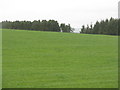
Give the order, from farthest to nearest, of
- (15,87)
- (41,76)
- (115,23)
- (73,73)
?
(115,23) < (73,73) < (41,76) < (15,87)

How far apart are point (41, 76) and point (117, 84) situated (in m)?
2.83

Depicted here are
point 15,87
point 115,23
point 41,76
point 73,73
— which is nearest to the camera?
point 15,87

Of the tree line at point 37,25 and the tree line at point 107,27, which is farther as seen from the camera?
the tree line at point 37,25

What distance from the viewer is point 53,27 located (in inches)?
2082

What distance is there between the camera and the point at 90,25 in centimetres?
6259

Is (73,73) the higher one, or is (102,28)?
(102,28)

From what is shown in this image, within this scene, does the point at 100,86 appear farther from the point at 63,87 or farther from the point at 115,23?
the point at 115,23

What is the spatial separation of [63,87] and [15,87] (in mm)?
1535

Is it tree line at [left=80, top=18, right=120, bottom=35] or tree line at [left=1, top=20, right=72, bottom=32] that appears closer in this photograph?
tree line at [left=80, top=18, right=120, bottom=35]

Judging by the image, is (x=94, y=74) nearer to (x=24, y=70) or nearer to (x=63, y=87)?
(x=63, y=87)

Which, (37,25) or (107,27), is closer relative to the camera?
(107,27)

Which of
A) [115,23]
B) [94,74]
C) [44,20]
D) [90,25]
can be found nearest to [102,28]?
[115,23]

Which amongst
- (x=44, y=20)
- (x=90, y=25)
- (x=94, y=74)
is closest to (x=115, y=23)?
(x=90, y=25)

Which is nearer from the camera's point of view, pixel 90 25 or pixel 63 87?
pixel 63 87
